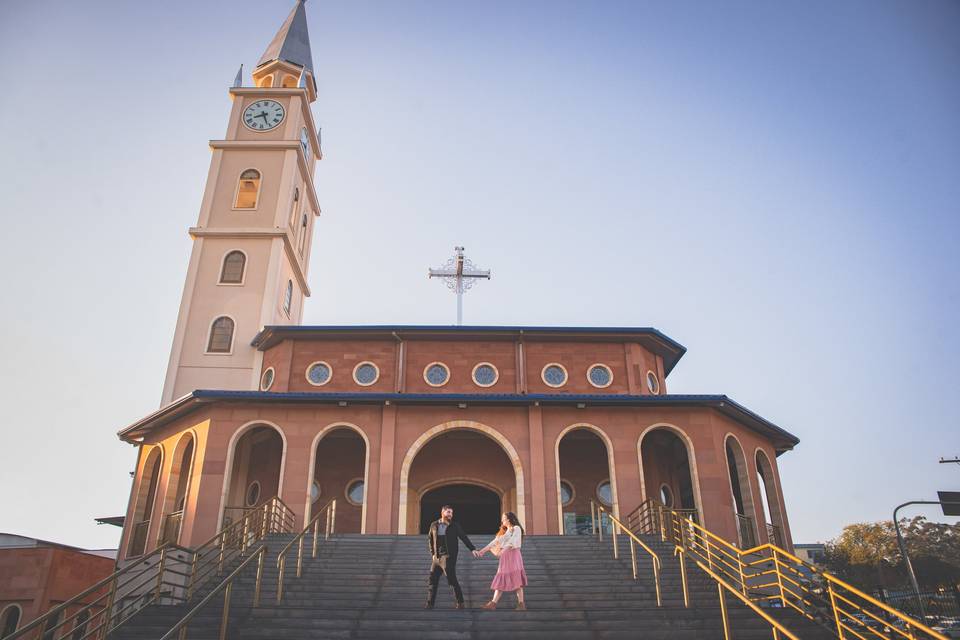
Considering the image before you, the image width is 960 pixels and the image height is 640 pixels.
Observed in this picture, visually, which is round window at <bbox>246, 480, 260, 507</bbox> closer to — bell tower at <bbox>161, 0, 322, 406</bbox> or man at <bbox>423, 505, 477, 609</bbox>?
bell tower at <bbox>161, 0, 322, 406</bbox>

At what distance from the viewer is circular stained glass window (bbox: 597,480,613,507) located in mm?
21292

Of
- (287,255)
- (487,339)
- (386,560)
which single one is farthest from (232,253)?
(386,560)

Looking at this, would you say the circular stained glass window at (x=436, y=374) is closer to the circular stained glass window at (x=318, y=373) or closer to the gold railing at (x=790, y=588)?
the circular stained glass window at (x=318, y=373)

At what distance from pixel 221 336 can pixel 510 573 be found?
62.7 feet

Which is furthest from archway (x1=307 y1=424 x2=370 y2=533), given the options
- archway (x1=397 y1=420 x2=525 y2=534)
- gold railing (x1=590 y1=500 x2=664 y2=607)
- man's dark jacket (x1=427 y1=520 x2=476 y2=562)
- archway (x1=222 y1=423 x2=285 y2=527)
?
man's dark jacket (x1=427 y1=520 x2=476 y2=562)

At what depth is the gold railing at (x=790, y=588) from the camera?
29.7 feet

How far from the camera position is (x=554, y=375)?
77.7 ft

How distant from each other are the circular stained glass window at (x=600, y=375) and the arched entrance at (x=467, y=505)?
4.81 m

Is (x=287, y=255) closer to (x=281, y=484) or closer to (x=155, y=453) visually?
(x=155, y=453)

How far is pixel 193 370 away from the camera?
25.9m

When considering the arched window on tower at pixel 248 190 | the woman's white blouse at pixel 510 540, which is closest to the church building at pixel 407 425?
the arched window on tower at pixel 248 190

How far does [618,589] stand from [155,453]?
50.6 ft

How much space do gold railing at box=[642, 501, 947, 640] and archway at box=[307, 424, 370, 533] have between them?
27.2ft

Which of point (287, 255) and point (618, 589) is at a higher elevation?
point (287, 255)
